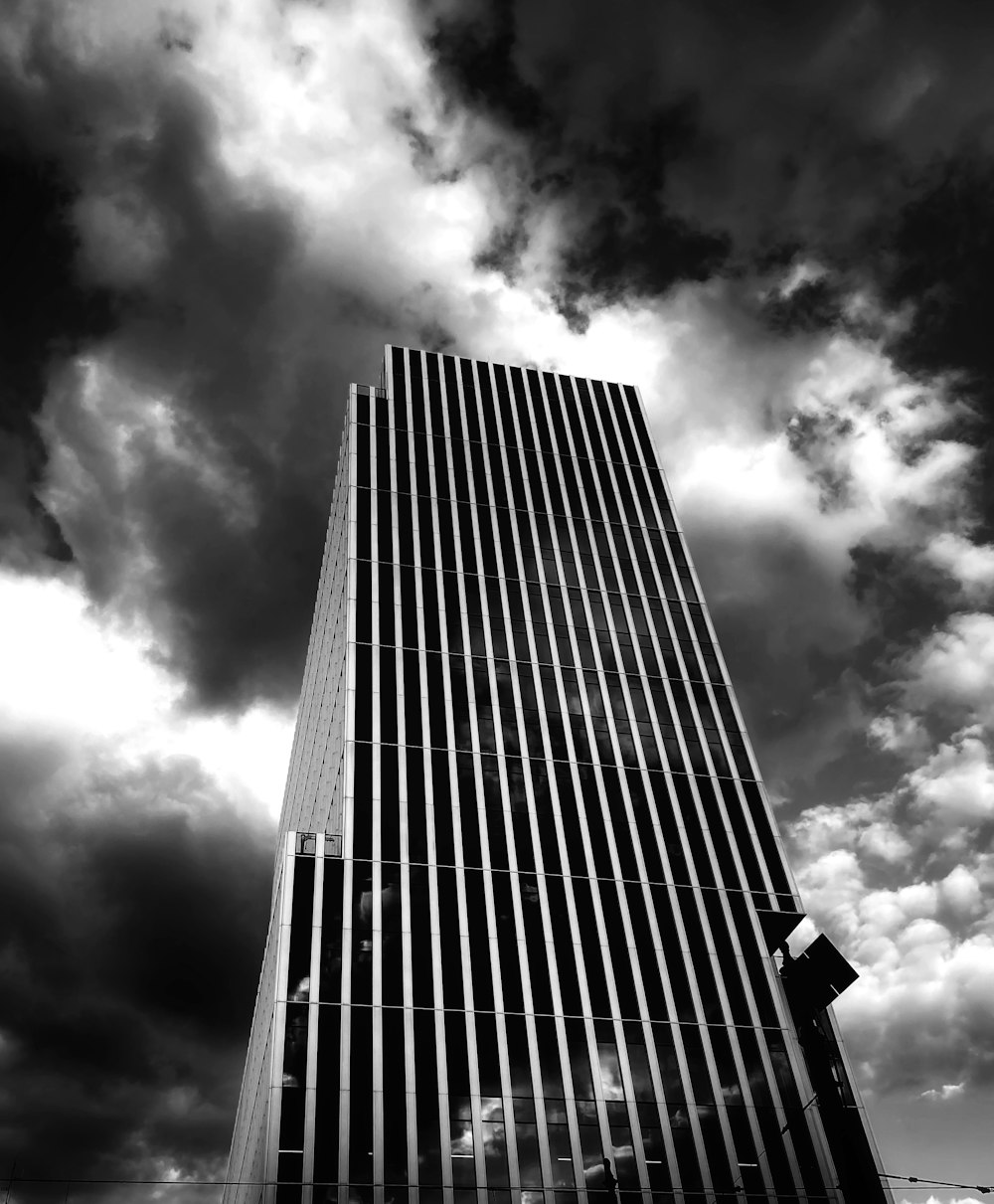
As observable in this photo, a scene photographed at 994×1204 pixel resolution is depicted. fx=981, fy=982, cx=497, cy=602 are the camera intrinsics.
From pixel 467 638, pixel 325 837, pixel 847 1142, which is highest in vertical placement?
pixel 467 638

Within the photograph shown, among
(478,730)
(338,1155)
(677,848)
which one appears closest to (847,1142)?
(338,1155)

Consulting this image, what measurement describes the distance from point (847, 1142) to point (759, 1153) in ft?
76.3

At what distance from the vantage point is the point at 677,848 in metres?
62.6

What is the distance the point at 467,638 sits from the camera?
233 ft

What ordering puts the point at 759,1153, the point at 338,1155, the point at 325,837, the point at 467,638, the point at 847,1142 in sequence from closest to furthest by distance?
the point at 847,1142
the point at 338,1155
the point at 759,1153
the point at 325,837
the point at 467,638

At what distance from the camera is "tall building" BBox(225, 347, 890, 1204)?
4647 centimetres

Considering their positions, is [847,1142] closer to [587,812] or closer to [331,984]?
[331,984]

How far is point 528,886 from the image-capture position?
189ft

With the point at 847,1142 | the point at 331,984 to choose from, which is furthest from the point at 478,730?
the point at 847,1142

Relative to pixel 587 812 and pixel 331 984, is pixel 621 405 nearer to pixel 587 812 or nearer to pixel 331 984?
pixel 587 812

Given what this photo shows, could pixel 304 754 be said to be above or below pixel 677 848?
above

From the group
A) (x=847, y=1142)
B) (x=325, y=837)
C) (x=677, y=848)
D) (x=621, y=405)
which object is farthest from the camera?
(x=621, y=405)

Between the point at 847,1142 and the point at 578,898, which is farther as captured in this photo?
the point at 578,898

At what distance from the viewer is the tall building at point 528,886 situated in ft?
152
